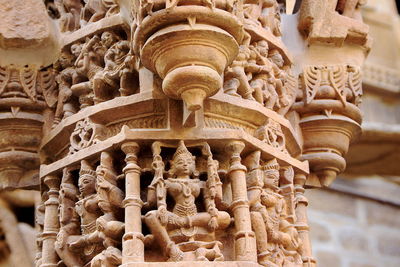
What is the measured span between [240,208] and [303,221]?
1.33 feet

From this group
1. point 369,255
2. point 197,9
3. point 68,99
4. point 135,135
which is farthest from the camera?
point 369,255

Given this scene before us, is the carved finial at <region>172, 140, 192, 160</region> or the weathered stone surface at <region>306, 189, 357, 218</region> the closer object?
the carved finial at <region>172, 140, 192, 160</region>

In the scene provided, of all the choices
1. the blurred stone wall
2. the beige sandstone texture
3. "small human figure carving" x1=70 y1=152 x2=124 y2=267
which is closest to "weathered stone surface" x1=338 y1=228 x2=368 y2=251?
the blurred stone wall

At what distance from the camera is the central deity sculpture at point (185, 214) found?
198 centimetres

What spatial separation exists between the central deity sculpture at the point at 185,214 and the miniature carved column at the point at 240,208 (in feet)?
0.12

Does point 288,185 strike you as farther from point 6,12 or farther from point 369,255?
point 369,255

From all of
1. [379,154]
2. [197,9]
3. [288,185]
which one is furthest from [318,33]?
[379,154]

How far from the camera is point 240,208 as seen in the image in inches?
80.9

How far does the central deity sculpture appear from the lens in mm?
1979

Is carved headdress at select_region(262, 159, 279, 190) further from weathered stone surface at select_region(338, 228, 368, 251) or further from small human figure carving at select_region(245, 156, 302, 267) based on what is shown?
weathered stone surface at select_region(338, 228, 368, 251)

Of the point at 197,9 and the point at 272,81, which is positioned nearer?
the point at 197,9

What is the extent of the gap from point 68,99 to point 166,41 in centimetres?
58

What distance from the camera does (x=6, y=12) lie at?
2.52 metres

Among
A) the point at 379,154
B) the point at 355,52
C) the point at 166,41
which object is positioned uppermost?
the point at 379,154
